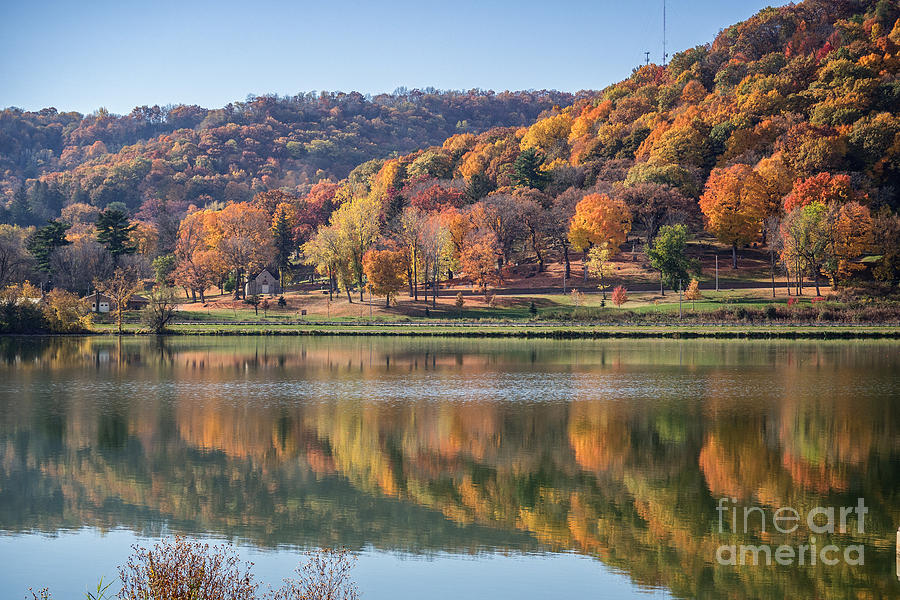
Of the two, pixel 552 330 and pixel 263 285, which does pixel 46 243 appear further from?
pixel 552 330

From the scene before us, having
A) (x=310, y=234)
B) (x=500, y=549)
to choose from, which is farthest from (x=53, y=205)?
(x=500, y=549)

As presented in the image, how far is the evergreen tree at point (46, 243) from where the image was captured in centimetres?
10319

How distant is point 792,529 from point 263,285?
99.6 m

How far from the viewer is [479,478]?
961 inches

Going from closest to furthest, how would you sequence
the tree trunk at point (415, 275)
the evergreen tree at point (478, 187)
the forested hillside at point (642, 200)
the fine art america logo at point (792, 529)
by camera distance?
the fine art america logo at point (792, 529) → the forested hillside at point (642, 200) → the tree trunk at point (415, 275) → the evergreen tree at point (478, 187)

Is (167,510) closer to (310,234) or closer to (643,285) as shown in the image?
(643,285)

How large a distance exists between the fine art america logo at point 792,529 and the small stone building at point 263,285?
316 feet

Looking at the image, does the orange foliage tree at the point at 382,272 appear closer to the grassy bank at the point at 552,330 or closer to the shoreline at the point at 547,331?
the grassy bank at the point at 552,330

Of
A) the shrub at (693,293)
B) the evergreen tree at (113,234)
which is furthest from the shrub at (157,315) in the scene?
the shrub at (693,293)

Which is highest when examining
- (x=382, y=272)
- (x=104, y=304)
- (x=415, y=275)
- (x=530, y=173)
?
(x=530, y=173)

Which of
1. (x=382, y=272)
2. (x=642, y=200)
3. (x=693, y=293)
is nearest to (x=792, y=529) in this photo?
(x=693, y=293)

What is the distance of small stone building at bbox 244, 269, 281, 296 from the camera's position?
368 feet

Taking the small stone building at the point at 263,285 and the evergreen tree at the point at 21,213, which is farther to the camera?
the evergreen tree at the point at 21,213

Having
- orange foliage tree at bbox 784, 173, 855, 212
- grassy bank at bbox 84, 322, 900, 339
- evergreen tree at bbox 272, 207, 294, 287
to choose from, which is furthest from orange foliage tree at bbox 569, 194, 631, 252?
evergreen tree at bbox 272, 207, 294, 287
